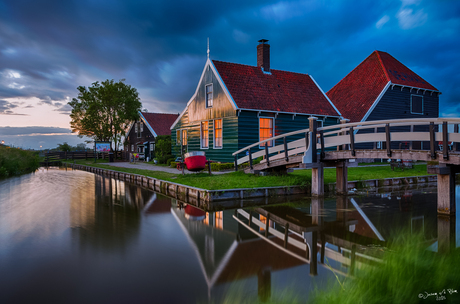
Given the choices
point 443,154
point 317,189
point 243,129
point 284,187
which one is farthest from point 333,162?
point 243,129

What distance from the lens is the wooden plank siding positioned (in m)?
24.6

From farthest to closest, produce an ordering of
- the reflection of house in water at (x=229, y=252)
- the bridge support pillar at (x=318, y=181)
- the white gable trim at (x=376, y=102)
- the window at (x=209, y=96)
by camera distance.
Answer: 1. the white gable trim at (x=376, y=102)
2. the window at (x=209, y=96)
3. the bridge support pillar at (x=318, y=181)
4. the reflection of house in water at (x=229, y=252)

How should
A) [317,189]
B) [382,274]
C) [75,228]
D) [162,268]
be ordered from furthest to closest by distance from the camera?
[317,189]
[75,228]
[162,268]
[382,274]

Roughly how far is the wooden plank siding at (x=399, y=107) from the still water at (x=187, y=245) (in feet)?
44.0

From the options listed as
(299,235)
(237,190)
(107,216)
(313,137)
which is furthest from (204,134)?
(299,235)

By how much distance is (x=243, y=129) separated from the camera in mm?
19828

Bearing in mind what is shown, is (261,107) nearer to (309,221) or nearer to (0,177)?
(309,221)

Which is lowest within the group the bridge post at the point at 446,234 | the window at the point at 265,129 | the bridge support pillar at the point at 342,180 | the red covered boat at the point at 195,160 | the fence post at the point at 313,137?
the bridge post at the point at 446,234

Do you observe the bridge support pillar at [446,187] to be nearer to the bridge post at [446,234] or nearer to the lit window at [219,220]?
the bridge post at [446,234]

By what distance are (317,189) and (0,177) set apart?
21.9 metres

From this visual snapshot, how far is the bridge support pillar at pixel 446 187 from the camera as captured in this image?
360 inches

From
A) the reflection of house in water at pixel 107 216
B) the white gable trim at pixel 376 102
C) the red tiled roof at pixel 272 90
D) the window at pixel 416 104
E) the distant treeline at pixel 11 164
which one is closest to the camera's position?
the reflection of house in water at pixel 107 216

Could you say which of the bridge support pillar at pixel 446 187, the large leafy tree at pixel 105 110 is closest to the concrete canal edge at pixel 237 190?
the bridge support pillar at pixel 446 187

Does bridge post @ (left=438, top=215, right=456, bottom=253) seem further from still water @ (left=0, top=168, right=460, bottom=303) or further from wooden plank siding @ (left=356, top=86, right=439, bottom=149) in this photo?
wooden plank siding @ (left=356, top=86, right=439, bottom=149)
